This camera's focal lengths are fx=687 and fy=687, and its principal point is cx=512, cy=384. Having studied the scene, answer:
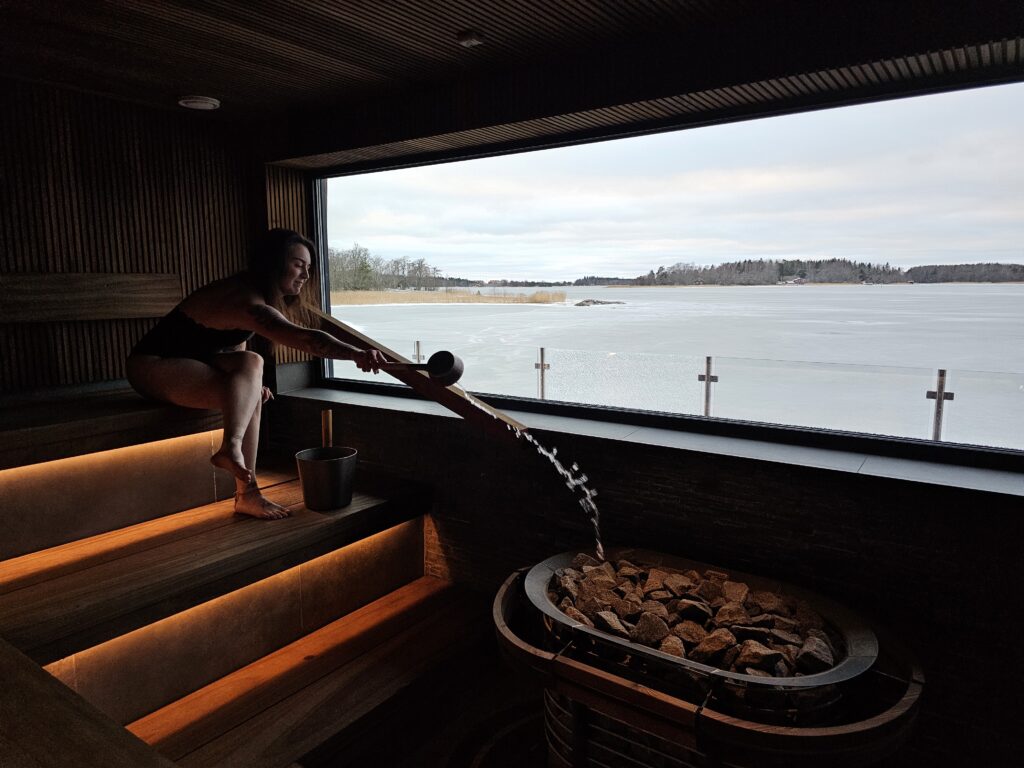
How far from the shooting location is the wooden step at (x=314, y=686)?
2289 mm

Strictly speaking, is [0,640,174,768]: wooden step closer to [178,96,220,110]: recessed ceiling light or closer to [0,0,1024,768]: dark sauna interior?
[0,0,1024,768]: dark sauna interior

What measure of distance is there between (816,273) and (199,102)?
299cm

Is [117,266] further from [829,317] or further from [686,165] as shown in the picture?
[829,317]

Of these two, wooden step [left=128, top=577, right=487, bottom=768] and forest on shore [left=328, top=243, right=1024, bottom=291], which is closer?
wooden step [left=128, top=577, right=487, bottom=768]

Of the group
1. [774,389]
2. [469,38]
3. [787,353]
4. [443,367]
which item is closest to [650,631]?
[443,367]

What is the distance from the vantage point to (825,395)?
2627 mm

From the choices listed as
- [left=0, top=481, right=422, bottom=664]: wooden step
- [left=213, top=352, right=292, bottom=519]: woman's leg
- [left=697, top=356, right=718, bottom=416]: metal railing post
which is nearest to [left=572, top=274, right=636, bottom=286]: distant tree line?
[left=697, top=356, right=718, bottom=416]: metal railing post

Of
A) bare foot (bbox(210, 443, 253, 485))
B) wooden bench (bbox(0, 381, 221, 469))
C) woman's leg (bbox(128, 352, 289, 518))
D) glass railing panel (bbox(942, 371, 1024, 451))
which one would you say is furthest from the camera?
woman's leg (bbox(128, 352, 289, 518))

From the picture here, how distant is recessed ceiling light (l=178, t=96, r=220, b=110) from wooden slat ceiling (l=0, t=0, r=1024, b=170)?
0.06m

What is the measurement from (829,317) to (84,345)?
3.45 meters

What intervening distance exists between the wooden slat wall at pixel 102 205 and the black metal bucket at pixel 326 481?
1324mm

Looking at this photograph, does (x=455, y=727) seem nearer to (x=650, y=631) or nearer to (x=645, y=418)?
(x=650, y=631)

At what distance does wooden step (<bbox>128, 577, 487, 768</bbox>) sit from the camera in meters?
2.29

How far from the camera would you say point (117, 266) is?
350 cm
